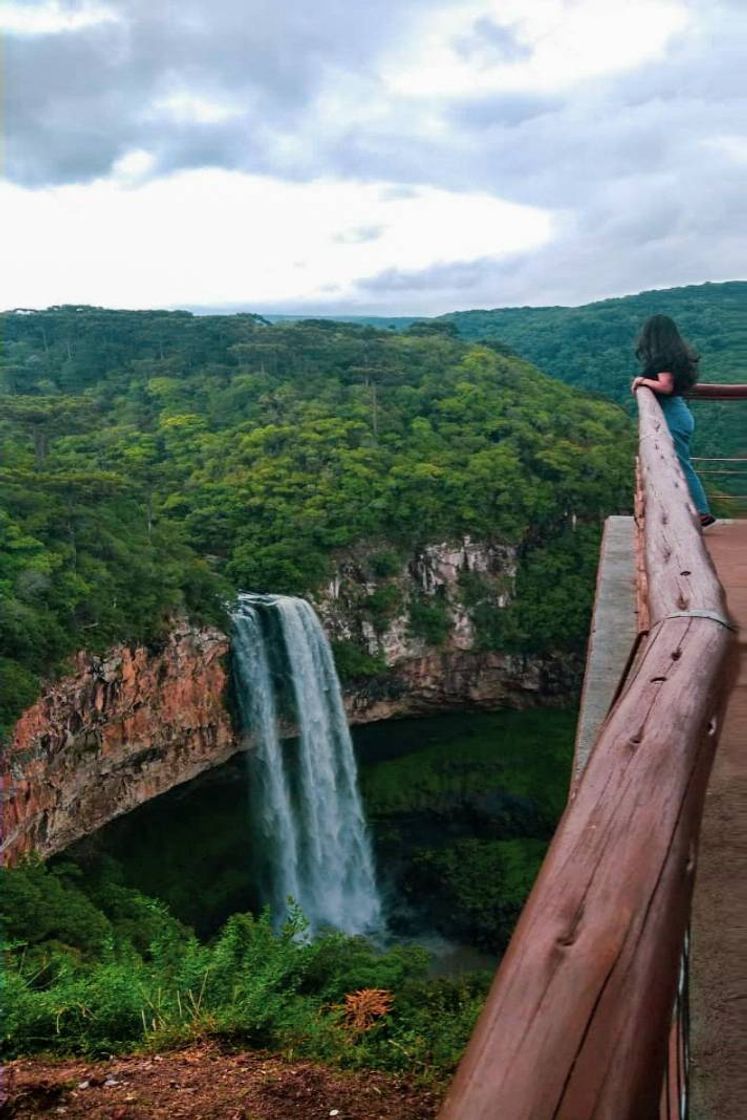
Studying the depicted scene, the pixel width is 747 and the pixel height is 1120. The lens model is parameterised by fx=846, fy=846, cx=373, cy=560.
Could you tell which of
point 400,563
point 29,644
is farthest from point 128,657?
point 400,563

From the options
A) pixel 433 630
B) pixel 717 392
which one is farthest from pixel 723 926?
pixel 433 630

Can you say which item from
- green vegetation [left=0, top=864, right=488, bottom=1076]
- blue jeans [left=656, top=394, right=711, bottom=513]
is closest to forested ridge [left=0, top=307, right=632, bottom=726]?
green vegetation [left=0, top=864, right=488, bottom=1076]

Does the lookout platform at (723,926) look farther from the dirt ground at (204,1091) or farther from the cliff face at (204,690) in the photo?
the cliff face at (204,690)

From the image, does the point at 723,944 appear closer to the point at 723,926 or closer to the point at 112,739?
the point at 723,926

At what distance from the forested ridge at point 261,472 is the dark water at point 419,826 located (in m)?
3.30

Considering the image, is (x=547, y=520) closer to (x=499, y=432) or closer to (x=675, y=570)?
(x=499, y=432)

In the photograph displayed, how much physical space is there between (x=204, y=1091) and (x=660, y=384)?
332 centimetres

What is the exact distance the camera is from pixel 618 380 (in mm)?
42000

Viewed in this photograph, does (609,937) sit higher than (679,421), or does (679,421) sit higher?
(679,421)

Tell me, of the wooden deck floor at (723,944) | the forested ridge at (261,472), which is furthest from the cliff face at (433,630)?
the wooden deck floor at (723,944)

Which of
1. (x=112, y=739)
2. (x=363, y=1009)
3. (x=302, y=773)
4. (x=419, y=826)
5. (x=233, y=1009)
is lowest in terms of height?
(x=419, y=826)

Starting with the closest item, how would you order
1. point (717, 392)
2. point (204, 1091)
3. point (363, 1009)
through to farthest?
point (204, 1091)
point (717, 392)
point (363, 1009)

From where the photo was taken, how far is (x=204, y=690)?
1794 cm

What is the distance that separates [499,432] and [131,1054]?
2466 centimetres
